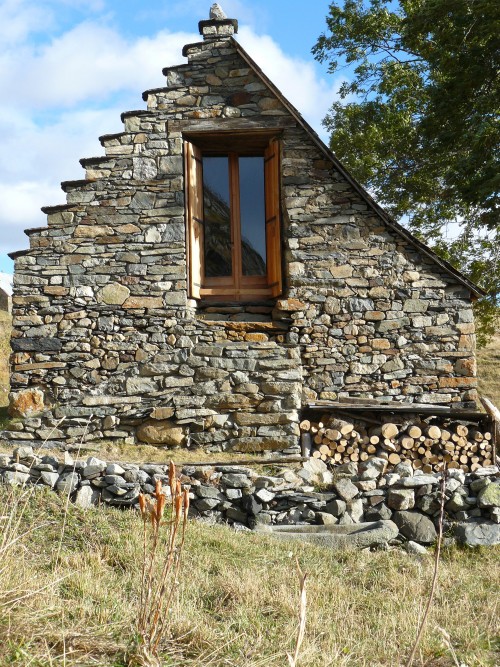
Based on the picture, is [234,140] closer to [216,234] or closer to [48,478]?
[216,234]

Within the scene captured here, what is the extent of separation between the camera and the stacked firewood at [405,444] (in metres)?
8.57

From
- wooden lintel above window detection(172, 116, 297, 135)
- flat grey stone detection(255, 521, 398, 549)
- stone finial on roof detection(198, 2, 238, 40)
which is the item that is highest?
stone finial on roof detection(198, 2, 238, 40)

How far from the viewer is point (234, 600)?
448 centimetres

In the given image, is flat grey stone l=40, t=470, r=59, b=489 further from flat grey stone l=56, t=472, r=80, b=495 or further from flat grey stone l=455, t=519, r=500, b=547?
flat grey stone l=455, t=519, r=500, b=547

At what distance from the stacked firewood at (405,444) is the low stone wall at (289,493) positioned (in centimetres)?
106

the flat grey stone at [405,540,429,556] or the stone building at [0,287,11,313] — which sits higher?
the stone building at [0,287,11,313]

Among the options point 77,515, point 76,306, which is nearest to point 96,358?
point 76,306

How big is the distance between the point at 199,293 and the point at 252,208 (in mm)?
1394

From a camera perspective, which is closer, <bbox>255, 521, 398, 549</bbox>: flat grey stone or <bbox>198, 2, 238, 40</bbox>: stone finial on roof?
<bbox>255, 521, 398, 549</bbox>: flat grey stone

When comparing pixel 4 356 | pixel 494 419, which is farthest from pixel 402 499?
pixel 4 356

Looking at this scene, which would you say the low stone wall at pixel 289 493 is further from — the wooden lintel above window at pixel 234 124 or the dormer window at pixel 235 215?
the wooden lintel above window at pixel 234 124

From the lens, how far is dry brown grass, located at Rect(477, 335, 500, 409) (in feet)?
48.4

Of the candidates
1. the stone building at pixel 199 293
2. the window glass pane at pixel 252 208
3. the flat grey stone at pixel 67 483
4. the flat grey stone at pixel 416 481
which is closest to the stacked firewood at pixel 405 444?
the stone building at pixel 199 293

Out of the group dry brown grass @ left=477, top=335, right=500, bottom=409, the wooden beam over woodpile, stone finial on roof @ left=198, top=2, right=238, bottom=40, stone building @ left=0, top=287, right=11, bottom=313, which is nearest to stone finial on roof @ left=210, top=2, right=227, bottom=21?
stone finial on roof @ left=198, top=2, right=238, bottom=40
